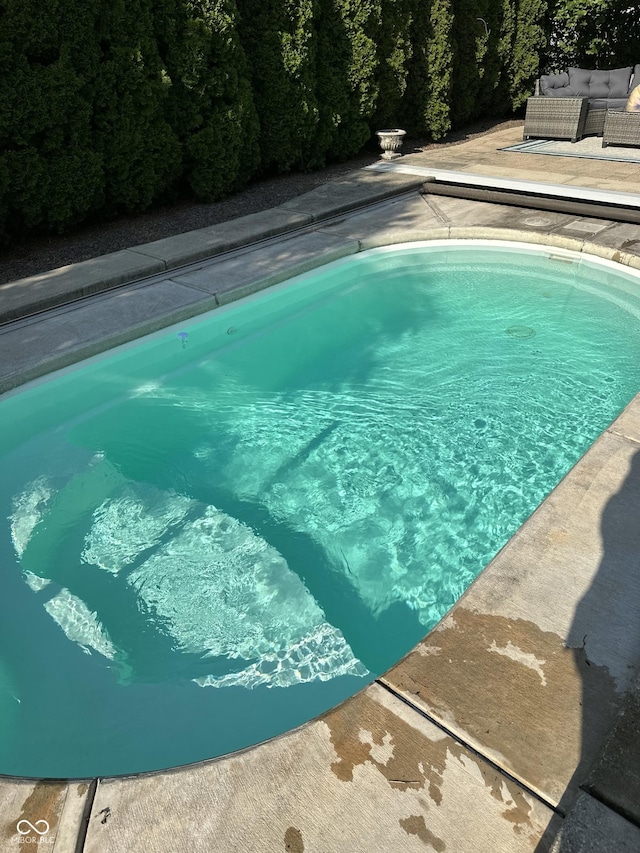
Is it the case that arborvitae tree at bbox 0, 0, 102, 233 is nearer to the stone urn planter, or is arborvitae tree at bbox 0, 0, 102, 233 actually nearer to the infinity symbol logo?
the stone urn planter

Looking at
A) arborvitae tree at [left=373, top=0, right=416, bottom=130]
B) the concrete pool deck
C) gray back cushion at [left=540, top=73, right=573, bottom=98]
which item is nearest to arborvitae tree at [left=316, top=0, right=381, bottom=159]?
arborvitae tree at [left=373, top=0, right=416, bottom=130]

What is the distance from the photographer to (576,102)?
383 inches

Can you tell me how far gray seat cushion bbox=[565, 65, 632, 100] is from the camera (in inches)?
422

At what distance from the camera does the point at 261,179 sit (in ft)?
28.9

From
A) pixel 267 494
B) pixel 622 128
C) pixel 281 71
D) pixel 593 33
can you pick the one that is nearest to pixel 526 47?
pixel 593 33

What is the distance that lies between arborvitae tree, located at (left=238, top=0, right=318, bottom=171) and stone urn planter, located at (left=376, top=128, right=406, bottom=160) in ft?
4.59

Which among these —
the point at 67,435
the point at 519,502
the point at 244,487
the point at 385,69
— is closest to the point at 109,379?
the point at 67,435

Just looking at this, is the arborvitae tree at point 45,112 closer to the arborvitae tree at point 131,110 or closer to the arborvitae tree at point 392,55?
the arborvitae tree at point 131,110

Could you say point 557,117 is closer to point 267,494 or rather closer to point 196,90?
point 196,90

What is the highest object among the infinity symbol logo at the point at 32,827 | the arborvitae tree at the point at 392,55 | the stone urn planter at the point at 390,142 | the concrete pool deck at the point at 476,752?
the arborvitae tree at the point at 392,55

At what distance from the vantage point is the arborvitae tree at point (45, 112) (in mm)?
5551

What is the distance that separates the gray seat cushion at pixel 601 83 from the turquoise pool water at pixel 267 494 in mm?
6917

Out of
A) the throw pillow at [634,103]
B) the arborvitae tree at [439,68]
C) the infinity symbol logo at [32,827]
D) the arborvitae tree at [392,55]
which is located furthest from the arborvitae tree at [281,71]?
the infinity symbol logo at [32,827]

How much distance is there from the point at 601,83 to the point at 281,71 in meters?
6.44
